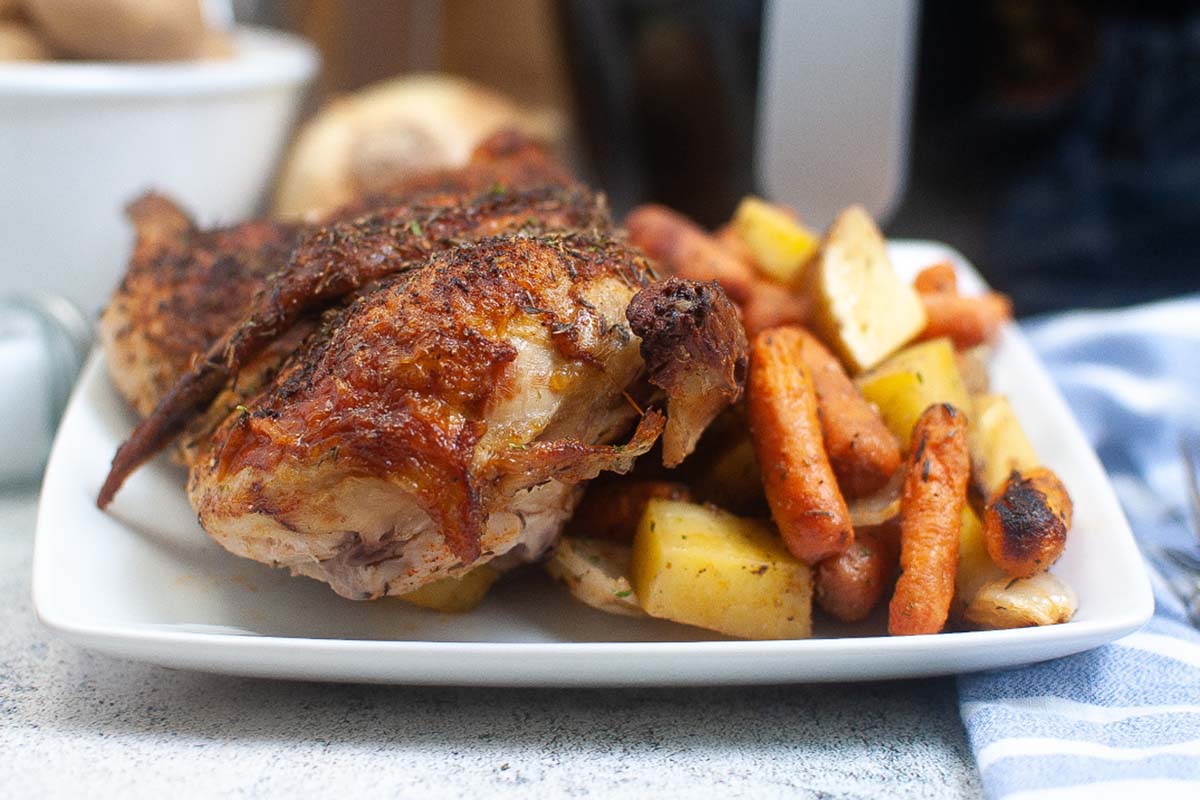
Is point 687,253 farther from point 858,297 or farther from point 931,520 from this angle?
point 931,520

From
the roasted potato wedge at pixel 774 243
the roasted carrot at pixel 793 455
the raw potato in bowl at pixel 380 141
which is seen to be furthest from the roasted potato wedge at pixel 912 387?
the raw potato in bowl at pixel 380 141

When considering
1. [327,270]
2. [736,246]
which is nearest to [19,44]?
[327,270]

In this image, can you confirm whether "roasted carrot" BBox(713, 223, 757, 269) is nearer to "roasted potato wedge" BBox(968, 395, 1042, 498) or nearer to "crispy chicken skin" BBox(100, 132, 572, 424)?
"crispy chicken skin" BBox(100, 132, 572, 424)

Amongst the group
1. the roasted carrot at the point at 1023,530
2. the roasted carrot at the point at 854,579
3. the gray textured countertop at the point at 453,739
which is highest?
the roasted carrot at the point at 1023,530

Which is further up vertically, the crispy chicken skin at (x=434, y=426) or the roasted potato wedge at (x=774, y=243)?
the crispy chicken skin at (x=434, y=426)

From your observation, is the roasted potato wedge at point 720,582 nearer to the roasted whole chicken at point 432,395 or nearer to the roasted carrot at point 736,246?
the roasted whole chicken at point 432,395

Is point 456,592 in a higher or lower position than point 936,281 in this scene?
lower
